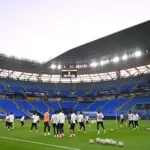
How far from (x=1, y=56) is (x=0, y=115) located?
1780 cm

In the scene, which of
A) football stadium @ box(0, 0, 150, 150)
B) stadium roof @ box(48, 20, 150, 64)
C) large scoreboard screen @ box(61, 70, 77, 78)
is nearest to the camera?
stadium roof @ box(48, 20, 150, 64)

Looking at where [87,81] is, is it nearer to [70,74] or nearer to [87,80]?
[87,80]

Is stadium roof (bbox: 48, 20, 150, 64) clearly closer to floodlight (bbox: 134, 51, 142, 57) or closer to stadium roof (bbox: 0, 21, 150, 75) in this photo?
stadium roof (bbox: 0, 21, 150, 75)

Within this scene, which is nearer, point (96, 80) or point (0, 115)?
point (0, 115)

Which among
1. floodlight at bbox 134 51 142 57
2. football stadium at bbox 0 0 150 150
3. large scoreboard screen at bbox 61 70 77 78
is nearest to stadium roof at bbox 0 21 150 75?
football stadium at bbox 0 0 150 150

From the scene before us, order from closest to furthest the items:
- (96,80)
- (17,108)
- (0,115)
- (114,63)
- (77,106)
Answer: (0,115) < (17,108) < (114,63) < (77,106) < (96,80)

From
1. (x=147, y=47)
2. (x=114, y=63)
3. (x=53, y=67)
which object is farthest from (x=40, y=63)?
(x=147, y=47)

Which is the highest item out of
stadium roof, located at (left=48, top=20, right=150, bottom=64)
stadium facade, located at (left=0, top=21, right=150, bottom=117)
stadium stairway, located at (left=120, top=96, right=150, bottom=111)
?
stadium roof, located at (left=48, top=20, right=150, bottom=64)

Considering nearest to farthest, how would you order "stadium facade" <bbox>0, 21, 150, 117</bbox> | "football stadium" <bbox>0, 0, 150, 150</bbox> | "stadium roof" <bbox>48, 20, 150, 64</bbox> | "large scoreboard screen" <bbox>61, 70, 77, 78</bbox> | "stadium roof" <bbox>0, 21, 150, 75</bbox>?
1. "stadium roof" <bbox>48, 20, 150, 64</bbox>
2. "stadium roof" <bbox>0, 21, 150, 75</bbox>
3. "football stadium" <bbox>0, 0, 150, 150</bbox>
4. "stadium facade" <bbox>0, 21, 150, 117</bbox>
5. "large scoreboard screen" <bbox>61, 70, 77, 78</bbox>

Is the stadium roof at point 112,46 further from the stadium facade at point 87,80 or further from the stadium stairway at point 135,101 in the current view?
the stadium stairway at point 135,101

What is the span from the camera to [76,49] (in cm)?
7506

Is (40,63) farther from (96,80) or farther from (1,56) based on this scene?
(96,80)

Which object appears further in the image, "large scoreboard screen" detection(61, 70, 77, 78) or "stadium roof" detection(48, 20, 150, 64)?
"large scoreboard screen" detection(61, 70, 77, 78)

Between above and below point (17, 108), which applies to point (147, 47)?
above
